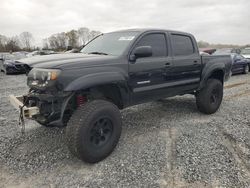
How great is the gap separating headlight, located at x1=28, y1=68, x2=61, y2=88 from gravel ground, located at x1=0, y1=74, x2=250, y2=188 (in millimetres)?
1126

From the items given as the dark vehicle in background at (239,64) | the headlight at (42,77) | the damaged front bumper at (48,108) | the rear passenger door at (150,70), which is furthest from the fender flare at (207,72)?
the dark vehicle in background at (239,64)

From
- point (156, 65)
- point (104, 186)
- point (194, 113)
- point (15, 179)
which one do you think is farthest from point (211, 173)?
point (194, 113)

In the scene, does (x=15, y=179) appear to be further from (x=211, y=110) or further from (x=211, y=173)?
(x=211, y=110)

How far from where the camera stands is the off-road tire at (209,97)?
605cm

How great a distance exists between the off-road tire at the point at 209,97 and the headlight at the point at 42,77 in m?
3.68

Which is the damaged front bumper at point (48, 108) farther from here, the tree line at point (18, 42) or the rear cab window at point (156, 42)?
the tree line at point (18, 42)

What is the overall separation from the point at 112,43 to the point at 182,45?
162 cm

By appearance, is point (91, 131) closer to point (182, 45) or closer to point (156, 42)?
point (156, 42)

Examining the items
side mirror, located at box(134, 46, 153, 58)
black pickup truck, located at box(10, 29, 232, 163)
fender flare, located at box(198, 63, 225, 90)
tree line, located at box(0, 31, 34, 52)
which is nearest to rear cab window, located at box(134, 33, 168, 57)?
black pickup truck, located at box(10, 29, 232, 163)

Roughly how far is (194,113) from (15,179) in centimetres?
426

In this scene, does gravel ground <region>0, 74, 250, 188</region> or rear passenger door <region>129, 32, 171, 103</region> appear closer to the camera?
gravel ground <region>0, 74, 250, 188</region>

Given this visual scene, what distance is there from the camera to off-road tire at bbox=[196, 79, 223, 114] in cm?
605

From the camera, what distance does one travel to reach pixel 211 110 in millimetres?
6172

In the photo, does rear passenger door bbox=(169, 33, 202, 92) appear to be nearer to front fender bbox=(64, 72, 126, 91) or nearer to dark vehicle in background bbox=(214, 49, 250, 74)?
front fender bbox=(64, 72, 126, 91)
